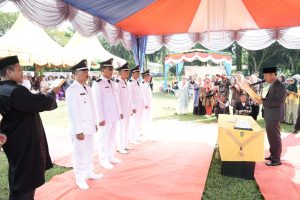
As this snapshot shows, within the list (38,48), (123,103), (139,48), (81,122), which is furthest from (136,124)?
(38,48)

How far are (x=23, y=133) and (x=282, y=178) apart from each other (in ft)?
12.7

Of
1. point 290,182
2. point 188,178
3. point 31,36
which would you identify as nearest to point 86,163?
point 188,178

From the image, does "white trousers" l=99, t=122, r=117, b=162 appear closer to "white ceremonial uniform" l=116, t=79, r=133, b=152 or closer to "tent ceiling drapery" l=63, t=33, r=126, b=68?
"white ceremonial uniform" l=116, t=79, r=133, b=152

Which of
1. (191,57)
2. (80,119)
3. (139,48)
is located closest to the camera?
(80,119)

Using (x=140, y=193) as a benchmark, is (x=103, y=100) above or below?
above

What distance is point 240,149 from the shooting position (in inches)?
168

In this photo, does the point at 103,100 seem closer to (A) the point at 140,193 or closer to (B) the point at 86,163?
(B) the point at 86,163

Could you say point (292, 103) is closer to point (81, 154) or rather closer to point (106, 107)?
point (106, 107)

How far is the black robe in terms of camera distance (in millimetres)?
2527

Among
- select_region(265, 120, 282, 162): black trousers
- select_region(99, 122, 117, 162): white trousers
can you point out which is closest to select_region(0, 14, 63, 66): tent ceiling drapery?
select_region(99, 122, 117, 162): white trousers

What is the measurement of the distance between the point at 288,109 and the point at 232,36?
2894 millimetres

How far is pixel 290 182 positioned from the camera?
13.8 feet

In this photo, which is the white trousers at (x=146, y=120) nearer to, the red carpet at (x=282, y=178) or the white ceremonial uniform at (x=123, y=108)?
the white ceremonial uniform at (x=123, y=108)

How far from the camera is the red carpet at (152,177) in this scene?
375cm
